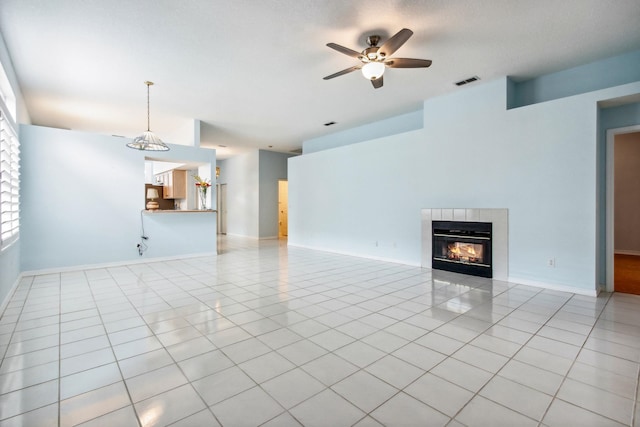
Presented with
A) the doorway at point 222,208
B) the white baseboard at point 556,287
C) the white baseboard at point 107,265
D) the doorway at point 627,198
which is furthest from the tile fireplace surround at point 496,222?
the doorway at point 222,208

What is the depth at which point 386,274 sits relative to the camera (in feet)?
16.1

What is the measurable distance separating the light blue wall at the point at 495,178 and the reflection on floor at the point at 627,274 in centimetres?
90

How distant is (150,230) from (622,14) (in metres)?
7.49

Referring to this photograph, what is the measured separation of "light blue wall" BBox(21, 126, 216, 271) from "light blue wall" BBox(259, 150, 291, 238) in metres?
3.98

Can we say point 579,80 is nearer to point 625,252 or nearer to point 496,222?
point 496,222

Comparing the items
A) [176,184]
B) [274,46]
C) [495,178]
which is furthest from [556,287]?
[176,184]

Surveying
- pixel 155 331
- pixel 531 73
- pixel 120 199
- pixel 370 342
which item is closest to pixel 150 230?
pixel 120 199

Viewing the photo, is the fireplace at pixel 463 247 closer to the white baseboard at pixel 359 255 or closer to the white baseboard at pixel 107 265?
the white baseboard at pixel 359 255

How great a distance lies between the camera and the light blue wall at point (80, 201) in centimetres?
486

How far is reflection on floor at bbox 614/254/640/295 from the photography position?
4078mm

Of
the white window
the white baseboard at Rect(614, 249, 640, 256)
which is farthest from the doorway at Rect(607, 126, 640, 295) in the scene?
the white window

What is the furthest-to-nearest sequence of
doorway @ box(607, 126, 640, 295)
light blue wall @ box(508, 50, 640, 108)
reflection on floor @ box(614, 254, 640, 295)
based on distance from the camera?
doorway @ box(607, 126, 640, 295) < reflection on floor @ box(614, 254, 640, 295) < light blue wall @ box(508, 50, 640, 108)

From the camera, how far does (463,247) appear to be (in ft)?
16.2

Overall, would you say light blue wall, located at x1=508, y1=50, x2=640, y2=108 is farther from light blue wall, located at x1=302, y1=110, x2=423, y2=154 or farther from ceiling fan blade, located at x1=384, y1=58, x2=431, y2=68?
ceiling fan blade, located at x1=384, y1=58, x2=431, y2=68
